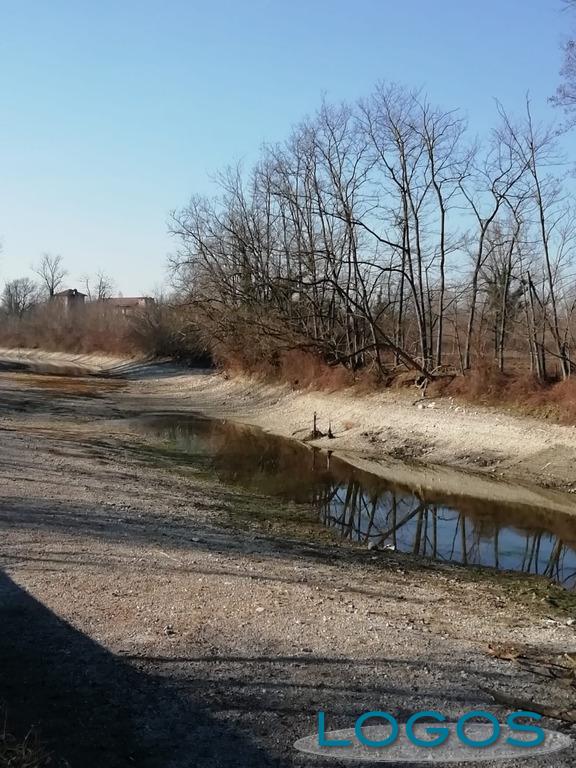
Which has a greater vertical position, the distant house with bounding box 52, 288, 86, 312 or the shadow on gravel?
the distant house with bounding box 52, 288, 86, 312

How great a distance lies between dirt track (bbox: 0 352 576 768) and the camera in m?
4.73

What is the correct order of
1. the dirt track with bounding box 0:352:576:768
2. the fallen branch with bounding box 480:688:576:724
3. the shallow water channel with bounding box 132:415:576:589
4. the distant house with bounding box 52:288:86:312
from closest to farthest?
the dirt track with bounding box 0:352:576:768 < the fallen branch with bounding box 480:688:576:724 < the shallow water channel with bounding box 132:415:576:589 < the distant house with bounding box 52:288:86:312

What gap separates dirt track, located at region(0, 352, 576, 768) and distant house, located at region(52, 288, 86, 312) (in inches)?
4119

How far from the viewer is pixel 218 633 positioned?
258 inches

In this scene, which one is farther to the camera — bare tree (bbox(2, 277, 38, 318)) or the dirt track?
bare tree (bbox(2, 277, 38, 318))

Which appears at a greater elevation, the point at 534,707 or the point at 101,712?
the point at 101,712

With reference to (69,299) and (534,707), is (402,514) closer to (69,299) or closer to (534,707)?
(534,707)

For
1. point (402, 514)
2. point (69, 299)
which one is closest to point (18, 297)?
point (69, 299)

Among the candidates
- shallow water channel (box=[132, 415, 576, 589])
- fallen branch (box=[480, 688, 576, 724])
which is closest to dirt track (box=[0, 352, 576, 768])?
fallen branch (box=[480, 688, 576, 724])

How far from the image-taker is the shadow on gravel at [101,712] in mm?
4316

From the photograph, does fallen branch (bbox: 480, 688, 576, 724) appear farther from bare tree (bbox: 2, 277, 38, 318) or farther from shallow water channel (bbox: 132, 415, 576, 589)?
bare tree (bbox: 2, 277, 38, 318)

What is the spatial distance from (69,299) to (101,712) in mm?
138334

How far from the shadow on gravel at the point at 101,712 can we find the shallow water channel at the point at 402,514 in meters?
7.69

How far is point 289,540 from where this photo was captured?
12.2m
